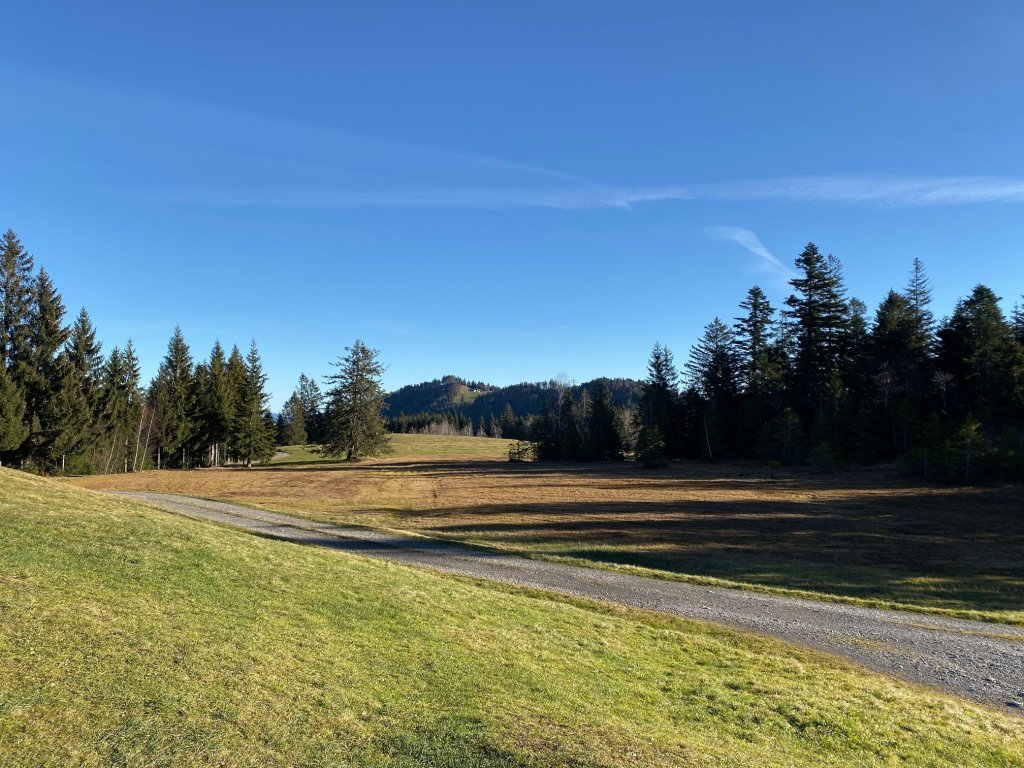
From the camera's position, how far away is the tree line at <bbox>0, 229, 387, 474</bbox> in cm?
4475

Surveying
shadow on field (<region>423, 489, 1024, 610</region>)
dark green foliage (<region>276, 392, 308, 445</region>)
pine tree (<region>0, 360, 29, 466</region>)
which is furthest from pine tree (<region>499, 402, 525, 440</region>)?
shadow on field (<region>423, 489, 1024, 610</region>)

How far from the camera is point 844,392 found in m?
55.4

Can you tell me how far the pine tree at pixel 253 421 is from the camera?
72875 millimetres

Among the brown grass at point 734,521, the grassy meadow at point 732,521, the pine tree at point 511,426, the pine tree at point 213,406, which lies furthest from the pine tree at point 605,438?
the pine tree at point 511,426

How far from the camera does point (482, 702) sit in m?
6.09

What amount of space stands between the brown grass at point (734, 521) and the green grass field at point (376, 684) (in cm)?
849

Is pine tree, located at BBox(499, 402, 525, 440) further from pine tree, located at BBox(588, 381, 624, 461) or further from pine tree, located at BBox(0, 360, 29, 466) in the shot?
pine tree, located at BBox(0, 360, 29, 466)

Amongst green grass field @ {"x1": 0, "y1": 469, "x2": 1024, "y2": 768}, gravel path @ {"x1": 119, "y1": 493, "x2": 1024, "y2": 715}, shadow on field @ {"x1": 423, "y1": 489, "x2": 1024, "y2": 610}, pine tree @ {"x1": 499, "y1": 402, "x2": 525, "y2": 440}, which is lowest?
shadow on field @ {"x1": 423, "y1": 489, "x2": 1024, "y2": 610}

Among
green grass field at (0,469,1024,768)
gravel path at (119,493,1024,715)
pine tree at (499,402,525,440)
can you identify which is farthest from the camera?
pine tree at (499,402,525,440)

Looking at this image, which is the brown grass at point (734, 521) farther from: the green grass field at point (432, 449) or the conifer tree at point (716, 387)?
the green grass field at point (432, 449)

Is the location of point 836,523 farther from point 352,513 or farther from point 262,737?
point 262,737

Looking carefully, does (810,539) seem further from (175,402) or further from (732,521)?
(175,402)

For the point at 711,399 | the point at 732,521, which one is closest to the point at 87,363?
the point at 732,521

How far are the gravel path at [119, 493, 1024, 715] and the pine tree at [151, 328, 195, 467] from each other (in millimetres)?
53292
